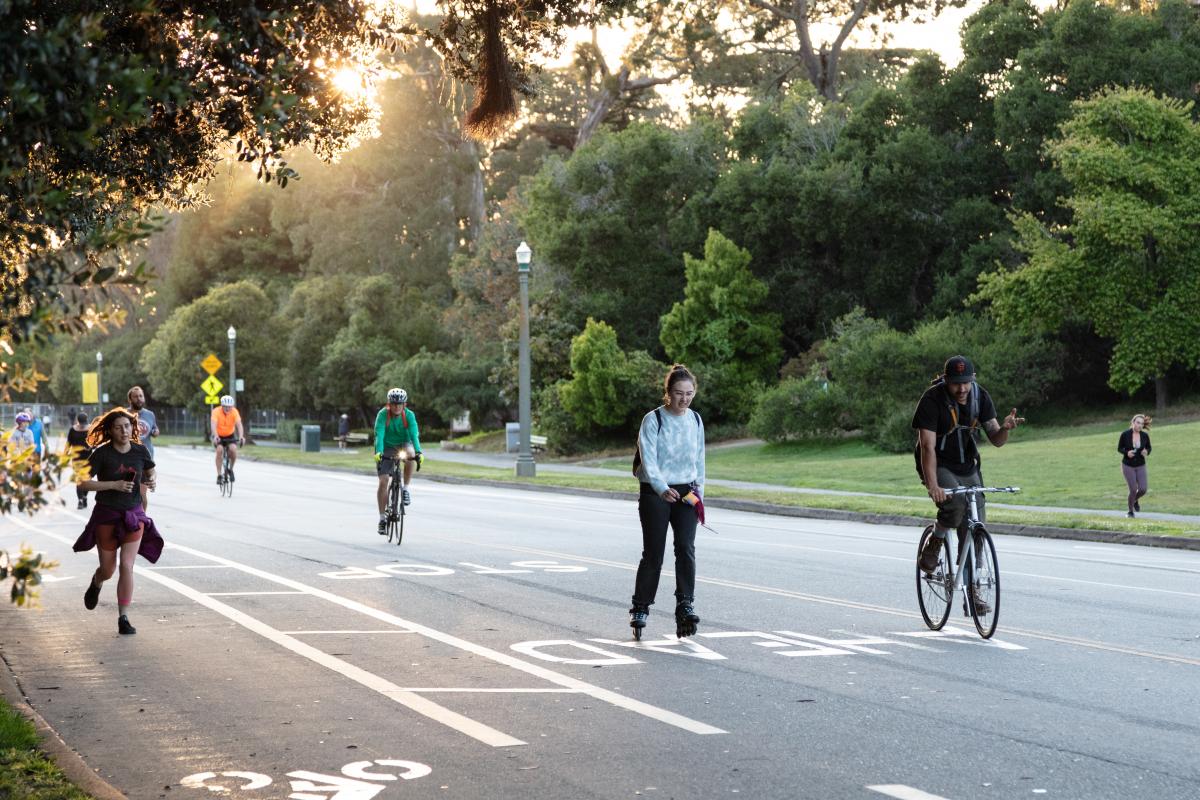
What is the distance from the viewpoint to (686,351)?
53.0 m

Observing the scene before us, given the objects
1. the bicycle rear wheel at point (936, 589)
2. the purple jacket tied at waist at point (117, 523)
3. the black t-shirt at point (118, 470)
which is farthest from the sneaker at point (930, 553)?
the black t-shirt at point (118, 470)

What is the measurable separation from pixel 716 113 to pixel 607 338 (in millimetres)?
19924

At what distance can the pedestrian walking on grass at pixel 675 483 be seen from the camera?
11.0m

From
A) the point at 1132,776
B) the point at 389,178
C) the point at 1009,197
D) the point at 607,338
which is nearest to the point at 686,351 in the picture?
the point at 607,338

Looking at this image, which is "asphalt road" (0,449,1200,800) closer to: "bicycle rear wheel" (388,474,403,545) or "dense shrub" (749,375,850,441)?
"bicycle rear wheel" (388,474,403,545)

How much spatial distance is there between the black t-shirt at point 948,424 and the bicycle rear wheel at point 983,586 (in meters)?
0.49

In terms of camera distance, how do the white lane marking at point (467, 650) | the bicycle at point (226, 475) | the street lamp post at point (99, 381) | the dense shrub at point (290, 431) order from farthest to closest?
1. the street lamp post at point (99, 381)
2. the dense shrub at point (290, 431)
3. the bicycle at point (226, 475)
4. the white lane marking at point (467, 650)

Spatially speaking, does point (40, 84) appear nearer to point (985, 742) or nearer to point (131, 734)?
point (131, 734)

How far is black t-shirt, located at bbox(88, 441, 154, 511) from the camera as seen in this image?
11.8 metres

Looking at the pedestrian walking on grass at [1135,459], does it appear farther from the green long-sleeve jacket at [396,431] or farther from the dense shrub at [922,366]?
the dense shrub at [922,366]

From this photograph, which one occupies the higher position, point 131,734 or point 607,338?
point 607,338

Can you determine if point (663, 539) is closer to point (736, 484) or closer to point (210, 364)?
point (736, 484)

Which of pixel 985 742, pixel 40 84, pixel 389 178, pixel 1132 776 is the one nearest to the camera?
pixel 40 84

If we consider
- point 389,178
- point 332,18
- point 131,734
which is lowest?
point 131,734
